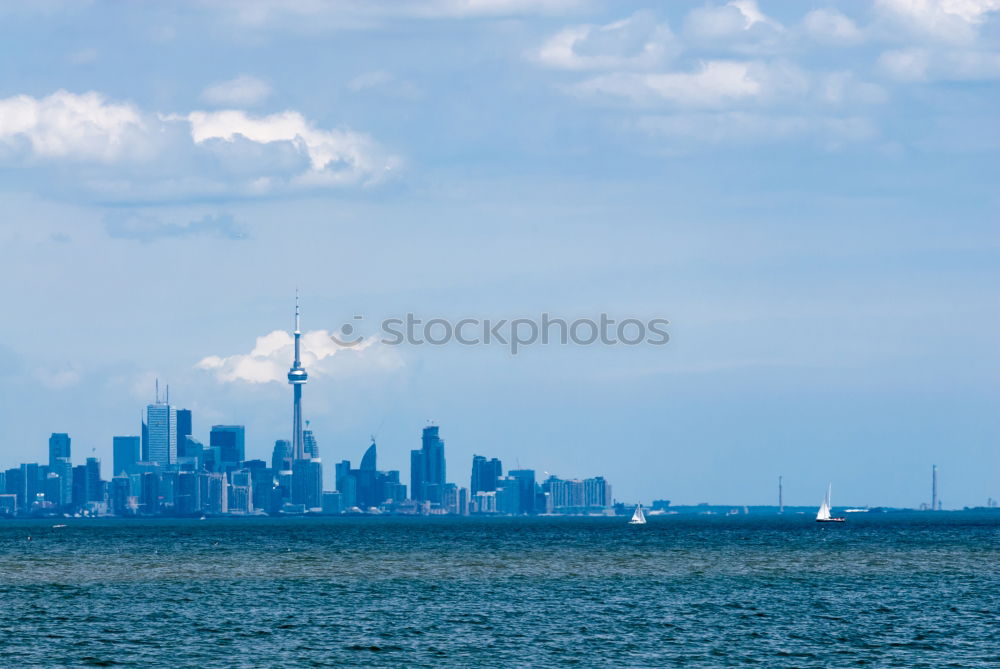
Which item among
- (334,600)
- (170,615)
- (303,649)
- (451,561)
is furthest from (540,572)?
(303,649)

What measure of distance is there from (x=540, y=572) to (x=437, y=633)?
6434 centimetres

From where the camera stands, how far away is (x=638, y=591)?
12175 centimetres

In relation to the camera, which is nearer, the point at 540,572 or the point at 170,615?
the point at 170,615

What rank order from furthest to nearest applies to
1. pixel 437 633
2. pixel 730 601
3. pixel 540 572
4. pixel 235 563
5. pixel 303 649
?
1. pixel 235 563
2. pixel 540 572
3. pixel 730 601
4. pixel 437 633
5. pixel 303 649

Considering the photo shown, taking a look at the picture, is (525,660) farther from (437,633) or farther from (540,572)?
(540,572)

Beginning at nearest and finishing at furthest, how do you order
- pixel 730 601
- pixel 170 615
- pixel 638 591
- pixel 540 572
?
pixel 170 615
pixel 730 601
pixel 638 591
pixel 540 572

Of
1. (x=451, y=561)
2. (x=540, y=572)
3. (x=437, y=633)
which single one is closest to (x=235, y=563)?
(x=451, y=561)

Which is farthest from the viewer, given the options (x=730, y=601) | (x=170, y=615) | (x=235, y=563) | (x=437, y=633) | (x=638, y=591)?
(x=235, y=563)

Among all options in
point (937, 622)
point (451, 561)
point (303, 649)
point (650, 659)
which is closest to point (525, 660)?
point (650, 659)

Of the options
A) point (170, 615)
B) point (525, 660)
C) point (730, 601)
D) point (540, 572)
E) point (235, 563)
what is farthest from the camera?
point (235, 563)

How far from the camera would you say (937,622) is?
93812 mm

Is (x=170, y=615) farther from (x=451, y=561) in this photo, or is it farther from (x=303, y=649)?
(x=451, y=561)

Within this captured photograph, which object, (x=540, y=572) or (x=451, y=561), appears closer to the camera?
(x=540, y=572)

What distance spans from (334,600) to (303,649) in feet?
105
